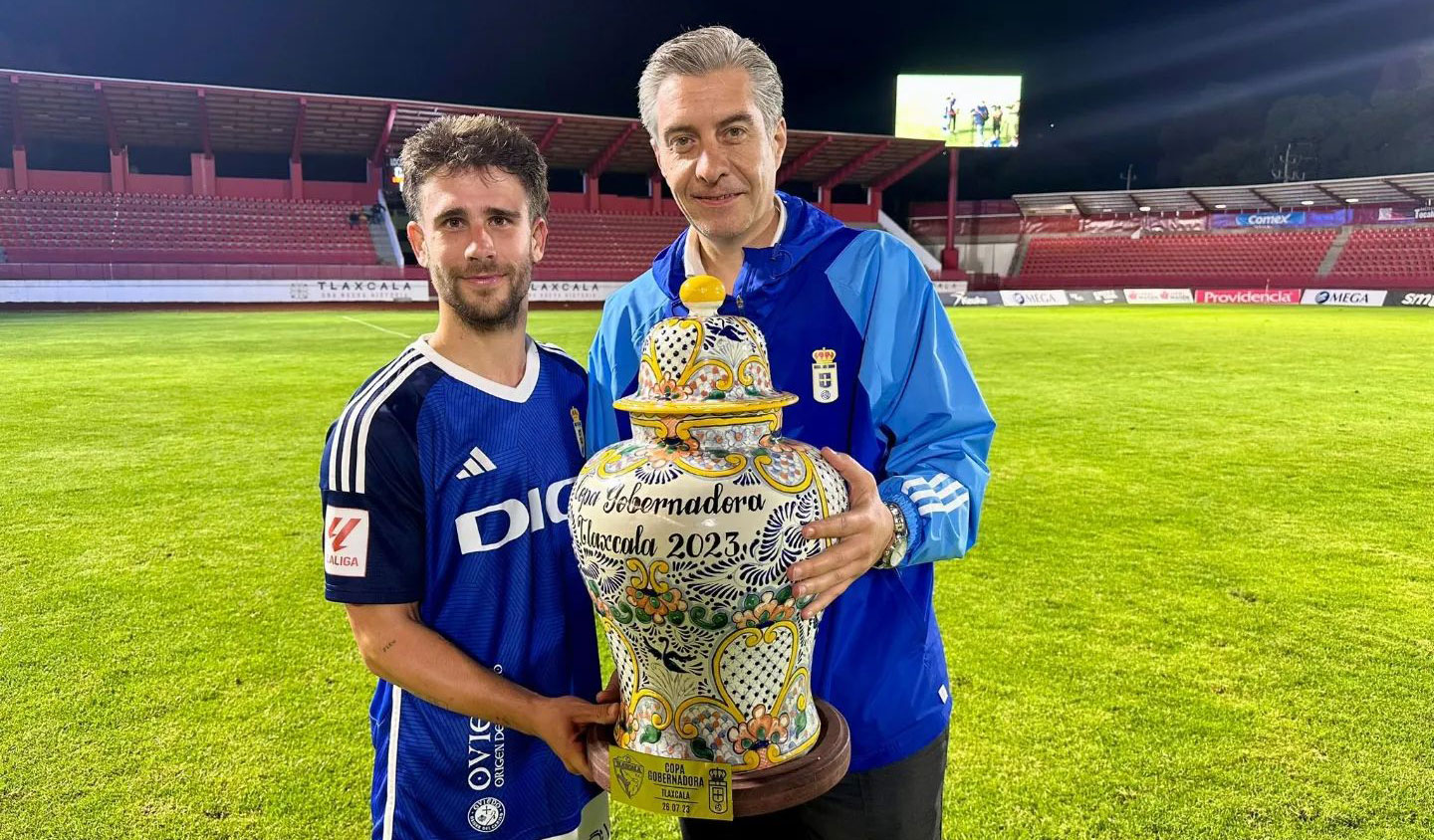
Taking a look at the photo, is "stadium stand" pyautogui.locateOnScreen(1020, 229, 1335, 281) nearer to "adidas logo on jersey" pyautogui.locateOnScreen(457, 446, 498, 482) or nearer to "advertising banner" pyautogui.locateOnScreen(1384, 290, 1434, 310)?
"advertising banner" pyautogui.locateOnScreen(1384, 290, 1434, 310)

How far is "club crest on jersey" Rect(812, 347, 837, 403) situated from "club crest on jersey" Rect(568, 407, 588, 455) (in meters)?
0.52

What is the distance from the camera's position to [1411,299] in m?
30.5

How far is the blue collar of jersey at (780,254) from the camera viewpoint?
160cm

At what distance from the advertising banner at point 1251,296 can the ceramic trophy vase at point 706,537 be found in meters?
40.6

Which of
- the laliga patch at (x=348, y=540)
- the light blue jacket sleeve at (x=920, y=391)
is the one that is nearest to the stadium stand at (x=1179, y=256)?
the light blue jacket sleeve at (x=920, y=391)

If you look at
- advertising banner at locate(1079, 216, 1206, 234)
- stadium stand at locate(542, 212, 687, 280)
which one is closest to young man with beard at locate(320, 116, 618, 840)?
stadium stand at locate(542, 212, 687, 280)

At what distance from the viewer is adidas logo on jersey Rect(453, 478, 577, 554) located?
63.6 inches

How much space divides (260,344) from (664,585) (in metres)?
16.7

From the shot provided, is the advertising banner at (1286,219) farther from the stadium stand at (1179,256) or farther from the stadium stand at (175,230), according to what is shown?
the stadium stand at (175,230)

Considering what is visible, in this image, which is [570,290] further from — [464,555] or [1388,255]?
[1388,255]

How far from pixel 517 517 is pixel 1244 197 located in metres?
56.1

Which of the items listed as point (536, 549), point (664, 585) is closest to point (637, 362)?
point (536, 549)

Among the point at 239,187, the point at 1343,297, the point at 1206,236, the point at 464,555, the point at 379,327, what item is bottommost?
the point at 464,555


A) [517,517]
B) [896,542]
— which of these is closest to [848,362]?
[896,542]
